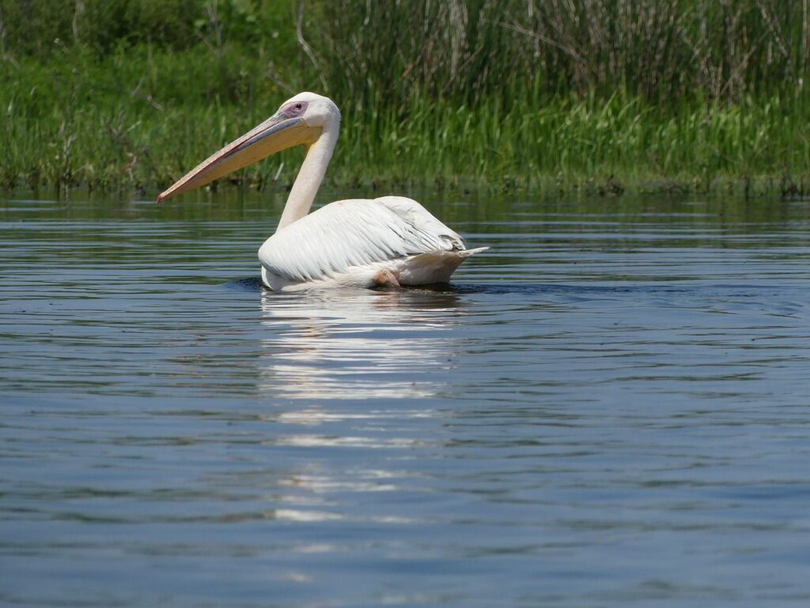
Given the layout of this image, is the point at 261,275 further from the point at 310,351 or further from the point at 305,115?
the point at 310,351

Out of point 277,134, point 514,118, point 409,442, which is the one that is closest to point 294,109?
point 277,134

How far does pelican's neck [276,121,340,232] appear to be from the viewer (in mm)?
9320

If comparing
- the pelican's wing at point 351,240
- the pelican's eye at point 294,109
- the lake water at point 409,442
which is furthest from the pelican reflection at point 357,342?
the pelican's eye at point 294,109

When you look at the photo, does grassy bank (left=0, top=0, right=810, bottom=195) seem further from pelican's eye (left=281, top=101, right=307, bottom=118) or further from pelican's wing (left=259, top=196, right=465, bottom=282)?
pelican's wing (left=259, top=196, right=465, bottom=282)

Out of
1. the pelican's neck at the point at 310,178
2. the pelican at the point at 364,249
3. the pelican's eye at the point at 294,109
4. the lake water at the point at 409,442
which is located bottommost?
the lake water at the point at 409,442

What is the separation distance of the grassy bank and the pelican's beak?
5.48 m

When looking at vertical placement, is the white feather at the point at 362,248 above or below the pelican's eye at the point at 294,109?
below

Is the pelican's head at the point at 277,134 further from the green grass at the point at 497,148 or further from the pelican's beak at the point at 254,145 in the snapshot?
the green grass at the point at 497,148

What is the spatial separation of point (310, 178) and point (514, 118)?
23.1 ft

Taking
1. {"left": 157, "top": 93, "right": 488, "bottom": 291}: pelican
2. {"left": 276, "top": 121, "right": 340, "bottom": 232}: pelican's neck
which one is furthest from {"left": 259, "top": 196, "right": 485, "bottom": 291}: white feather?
{"left": 276, "top": 121, "right": 340, "bottom": 232}: pelican's neck

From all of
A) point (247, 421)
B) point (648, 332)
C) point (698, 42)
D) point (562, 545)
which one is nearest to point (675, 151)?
point (698, 42)

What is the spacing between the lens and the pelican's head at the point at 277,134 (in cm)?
970

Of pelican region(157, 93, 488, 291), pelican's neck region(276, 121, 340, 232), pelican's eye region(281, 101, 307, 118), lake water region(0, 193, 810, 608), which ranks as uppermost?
pelican's eye region(281, 101, 307, 118)

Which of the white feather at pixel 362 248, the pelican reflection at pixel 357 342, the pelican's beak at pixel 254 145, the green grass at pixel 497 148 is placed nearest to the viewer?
the pelican reflection at pixel 357 342
